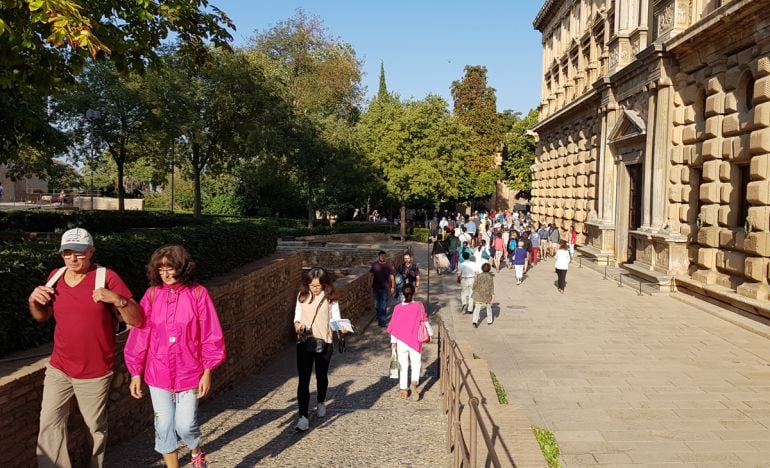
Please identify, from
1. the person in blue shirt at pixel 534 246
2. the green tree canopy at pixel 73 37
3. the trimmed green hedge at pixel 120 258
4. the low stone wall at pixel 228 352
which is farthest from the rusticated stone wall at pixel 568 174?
the green tree canopy at pixel 73 37

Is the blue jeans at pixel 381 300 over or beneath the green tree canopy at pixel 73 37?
beneath

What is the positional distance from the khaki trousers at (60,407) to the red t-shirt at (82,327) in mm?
67

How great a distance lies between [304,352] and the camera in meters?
6.53

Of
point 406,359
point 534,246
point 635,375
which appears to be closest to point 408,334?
point 406,359

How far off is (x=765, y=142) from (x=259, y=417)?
12223mm

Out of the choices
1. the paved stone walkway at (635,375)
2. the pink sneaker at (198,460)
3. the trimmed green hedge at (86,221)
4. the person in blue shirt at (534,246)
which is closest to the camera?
the pink sneaker at (198,460)

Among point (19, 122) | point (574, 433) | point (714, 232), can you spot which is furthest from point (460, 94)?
point (574, 433)

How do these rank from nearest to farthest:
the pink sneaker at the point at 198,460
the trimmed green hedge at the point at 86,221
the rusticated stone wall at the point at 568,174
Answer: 1. the pink sneaker at the point at 198,460
2. the trimmed green hedge at the point at 86,221
3. the rusticated stone wall at the point at 568,174

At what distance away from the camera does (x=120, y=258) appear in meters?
7.63

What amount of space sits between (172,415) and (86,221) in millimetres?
15762

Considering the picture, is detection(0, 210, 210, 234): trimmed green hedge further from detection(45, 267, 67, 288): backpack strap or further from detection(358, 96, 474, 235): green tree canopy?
detection(358, 96, 474, 235): green tree canopy

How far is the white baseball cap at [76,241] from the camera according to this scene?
4.22 meters

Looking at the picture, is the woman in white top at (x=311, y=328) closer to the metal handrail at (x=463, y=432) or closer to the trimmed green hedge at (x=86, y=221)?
the metal handrail at (x=463, y=432)

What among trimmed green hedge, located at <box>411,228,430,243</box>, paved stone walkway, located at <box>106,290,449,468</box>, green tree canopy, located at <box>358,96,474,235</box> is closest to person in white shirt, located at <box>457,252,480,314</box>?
paved stone walkway, located at <box>106,290,449,468</box>
